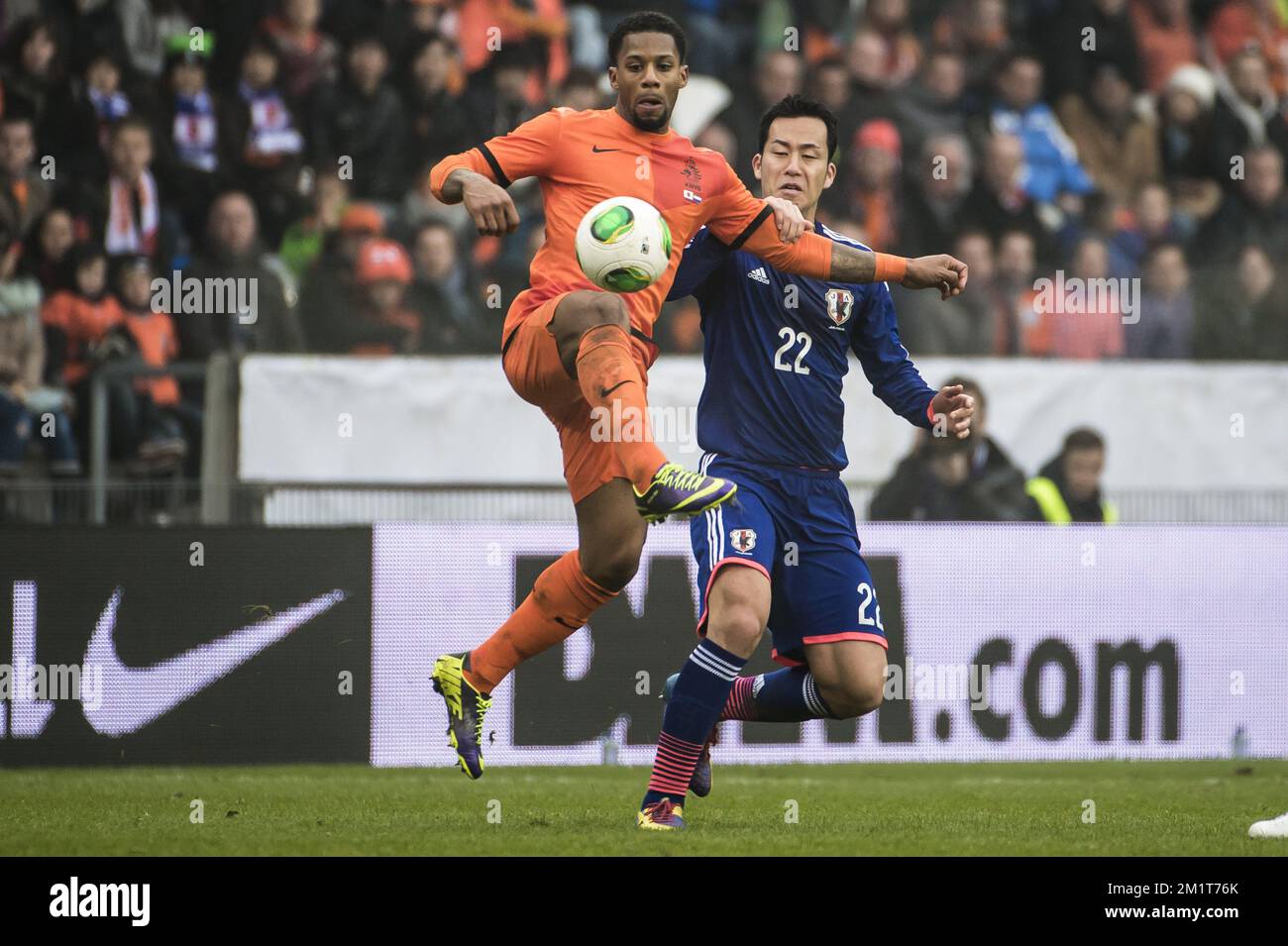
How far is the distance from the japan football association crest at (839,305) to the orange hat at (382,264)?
16.2 ft

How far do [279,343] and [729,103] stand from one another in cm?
429

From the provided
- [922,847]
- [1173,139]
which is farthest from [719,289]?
[1173,139]

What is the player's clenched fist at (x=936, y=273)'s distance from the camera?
21.3 feet

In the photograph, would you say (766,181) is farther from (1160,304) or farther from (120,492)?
(1160,304)

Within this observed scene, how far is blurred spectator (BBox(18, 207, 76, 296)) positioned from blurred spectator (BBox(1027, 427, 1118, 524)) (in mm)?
5999

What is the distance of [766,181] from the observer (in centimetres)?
701

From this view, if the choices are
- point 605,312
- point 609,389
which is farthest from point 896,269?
point 609,389

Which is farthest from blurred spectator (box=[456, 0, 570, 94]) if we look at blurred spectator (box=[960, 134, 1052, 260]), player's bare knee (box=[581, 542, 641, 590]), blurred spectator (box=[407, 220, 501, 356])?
player's bare knee (box=[581, 542, 641, 590])

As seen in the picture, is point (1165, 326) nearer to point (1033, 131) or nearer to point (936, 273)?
point (1033, 131)

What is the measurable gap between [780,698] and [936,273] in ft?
→ 5.51

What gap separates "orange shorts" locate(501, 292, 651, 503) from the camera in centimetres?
601

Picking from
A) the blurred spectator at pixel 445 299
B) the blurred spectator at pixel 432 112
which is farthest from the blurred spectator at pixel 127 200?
the blurred spectator at pixel 432 112

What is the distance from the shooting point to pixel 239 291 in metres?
11.1

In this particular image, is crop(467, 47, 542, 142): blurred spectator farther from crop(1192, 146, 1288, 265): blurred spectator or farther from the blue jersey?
the blue jersey
